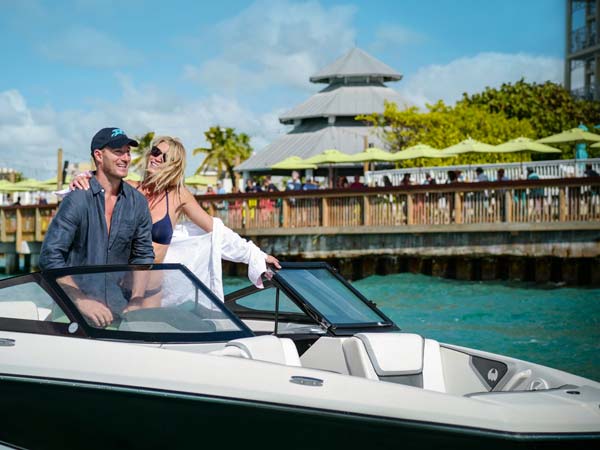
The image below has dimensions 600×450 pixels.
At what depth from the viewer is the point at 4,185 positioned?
182 ft

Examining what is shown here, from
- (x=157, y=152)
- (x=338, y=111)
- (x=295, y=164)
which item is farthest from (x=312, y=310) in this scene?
(x=338, y=111)

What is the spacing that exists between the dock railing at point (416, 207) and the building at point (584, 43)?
43548 mm

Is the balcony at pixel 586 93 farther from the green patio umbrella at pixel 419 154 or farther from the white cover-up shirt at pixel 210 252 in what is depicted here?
the white cover-up shirt at pixel 210 252

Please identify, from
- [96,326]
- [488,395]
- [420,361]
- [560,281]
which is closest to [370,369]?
[420,361]

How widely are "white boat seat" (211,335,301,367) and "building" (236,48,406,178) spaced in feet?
186

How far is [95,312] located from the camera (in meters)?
5.67

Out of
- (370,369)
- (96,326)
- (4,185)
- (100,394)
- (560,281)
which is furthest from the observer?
(4,185)

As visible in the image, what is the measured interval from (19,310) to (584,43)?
231 feet

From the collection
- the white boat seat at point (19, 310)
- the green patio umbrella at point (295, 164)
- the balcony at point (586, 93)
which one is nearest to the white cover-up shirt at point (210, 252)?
the white boat seat at point (19, 310)

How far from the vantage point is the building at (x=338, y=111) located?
2544 inches

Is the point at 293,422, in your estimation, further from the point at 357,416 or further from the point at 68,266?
the point at 68,266

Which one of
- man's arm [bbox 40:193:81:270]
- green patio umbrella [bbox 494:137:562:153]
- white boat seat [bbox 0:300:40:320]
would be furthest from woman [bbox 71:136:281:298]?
green patio umbrella [bbox 494:137:562:153]

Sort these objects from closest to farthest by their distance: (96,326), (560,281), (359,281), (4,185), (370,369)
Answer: (96,326) < (370,369) < (560,281) < (359,281) < (4,185)

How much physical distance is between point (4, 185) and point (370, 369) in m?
52.5
